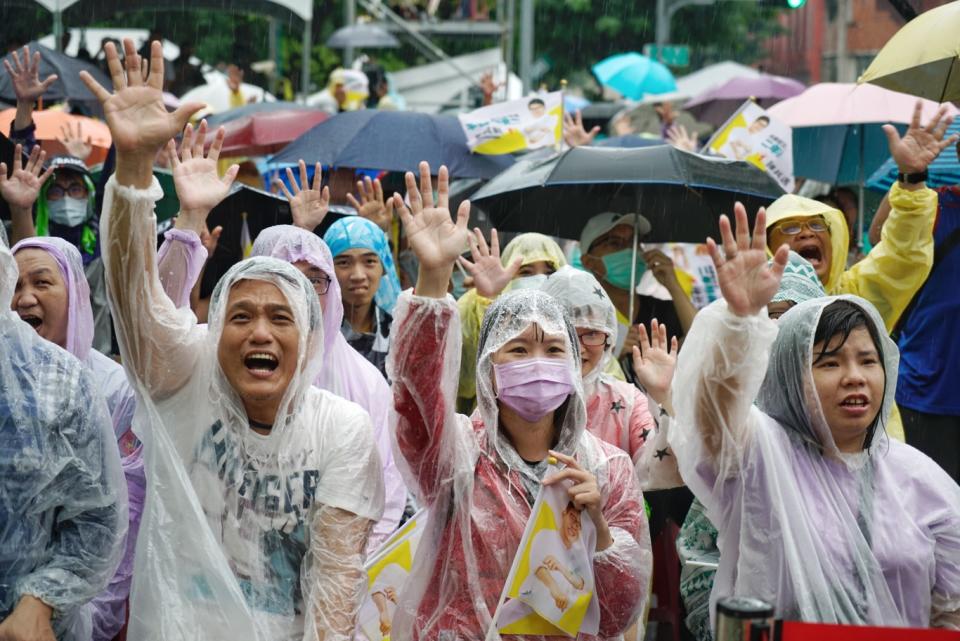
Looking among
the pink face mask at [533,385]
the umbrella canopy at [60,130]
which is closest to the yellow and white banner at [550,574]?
the pink face mask at [533,385]

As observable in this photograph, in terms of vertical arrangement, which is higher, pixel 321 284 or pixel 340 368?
pixel 321 284

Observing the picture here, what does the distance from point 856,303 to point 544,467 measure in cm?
96

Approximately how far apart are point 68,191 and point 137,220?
3970 mm

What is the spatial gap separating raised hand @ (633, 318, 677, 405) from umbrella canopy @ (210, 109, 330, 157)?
6.70m

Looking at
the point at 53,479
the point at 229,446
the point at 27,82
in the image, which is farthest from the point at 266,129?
the point at 53,479

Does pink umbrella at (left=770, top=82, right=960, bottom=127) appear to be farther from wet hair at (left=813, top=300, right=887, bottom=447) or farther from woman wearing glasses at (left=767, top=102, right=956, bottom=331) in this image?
wet hair at (left=813, top=300, right=887, bottom=447)

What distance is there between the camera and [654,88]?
17.2 meters

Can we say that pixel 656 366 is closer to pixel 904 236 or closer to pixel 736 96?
pixel 904 236

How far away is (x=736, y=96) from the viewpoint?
1440 cm

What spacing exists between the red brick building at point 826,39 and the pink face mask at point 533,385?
3484 cm

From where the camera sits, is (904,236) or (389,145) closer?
(904,236)

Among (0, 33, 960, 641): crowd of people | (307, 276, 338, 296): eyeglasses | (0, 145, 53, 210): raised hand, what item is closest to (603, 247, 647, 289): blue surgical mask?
(307, 276, 338, 296): eyeglasses

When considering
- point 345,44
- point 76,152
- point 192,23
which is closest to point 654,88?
point 345,44

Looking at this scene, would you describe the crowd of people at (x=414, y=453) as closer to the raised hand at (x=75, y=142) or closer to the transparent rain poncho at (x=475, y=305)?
the transparent rain poncho at (x=475, y=305)
